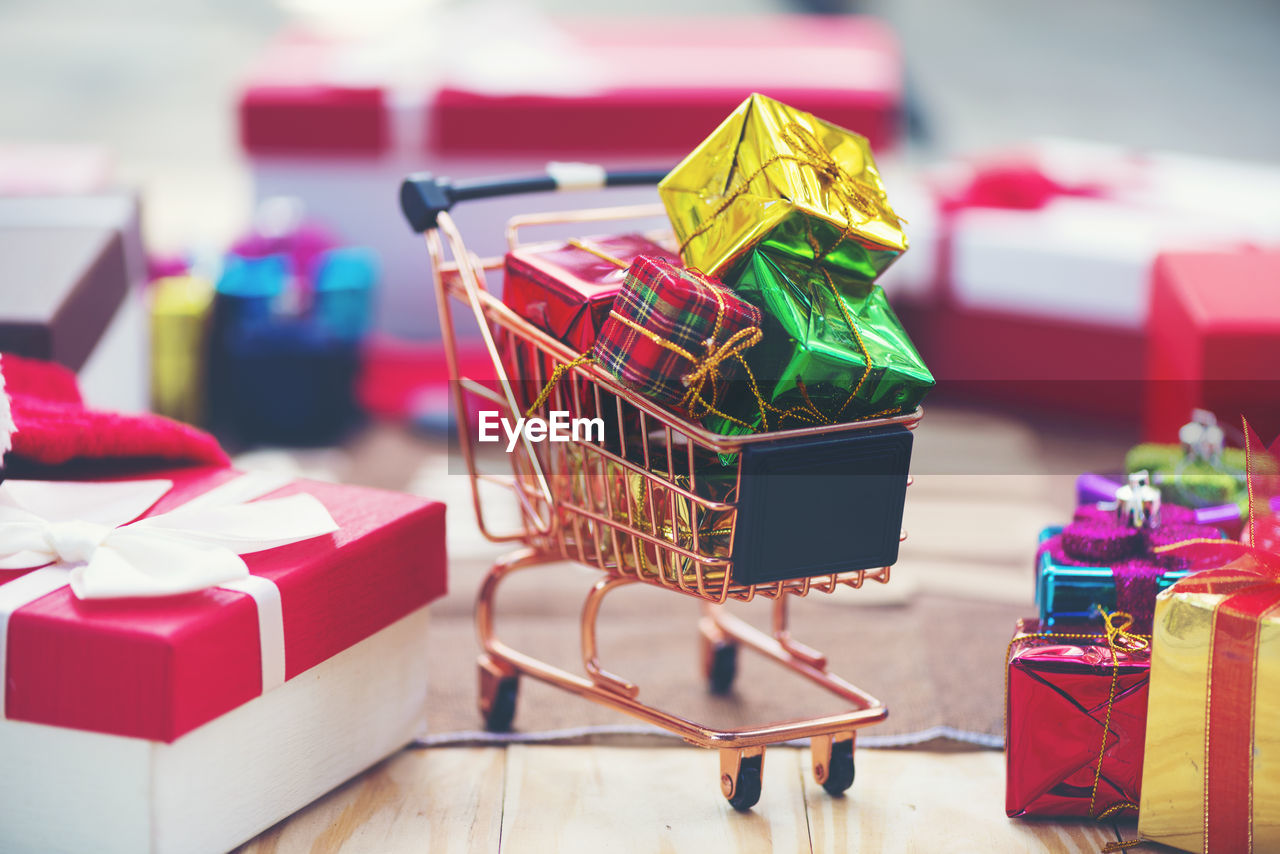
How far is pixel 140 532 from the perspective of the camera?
1.10 meters

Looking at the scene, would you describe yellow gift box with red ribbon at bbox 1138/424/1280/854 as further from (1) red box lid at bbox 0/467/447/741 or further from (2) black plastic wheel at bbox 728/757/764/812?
(1) red box lid at bbox 0/467/447/741

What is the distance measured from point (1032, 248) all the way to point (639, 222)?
2.37 feet

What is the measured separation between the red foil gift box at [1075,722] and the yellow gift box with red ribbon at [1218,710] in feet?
0.11

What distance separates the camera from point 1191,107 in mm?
4863

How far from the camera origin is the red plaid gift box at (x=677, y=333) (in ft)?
3.35

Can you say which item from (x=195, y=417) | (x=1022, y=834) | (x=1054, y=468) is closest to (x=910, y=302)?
(x=1054, y=468)

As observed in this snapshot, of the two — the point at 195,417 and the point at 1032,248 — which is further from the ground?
the point at 1032,248

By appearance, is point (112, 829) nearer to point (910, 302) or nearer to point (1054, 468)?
point (1054, 468)

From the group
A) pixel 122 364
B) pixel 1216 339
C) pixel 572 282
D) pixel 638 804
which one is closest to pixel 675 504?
pixel 572 282

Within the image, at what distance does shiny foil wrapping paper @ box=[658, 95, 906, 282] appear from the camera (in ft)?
3.56

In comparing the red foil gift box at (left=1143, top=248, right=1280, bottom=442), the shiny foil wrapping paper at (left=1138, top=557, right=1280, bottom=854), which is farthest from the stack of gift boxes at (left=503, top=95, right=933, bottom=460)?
the red foil gift box at (left=1143, top=248, right=1280, bottom=442)

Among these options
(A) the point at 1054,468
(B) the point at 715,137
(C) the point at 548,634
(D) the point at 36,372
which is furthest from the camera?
(A) the point at 1054,468

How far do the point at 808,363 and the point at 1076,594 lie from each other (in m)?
0.36

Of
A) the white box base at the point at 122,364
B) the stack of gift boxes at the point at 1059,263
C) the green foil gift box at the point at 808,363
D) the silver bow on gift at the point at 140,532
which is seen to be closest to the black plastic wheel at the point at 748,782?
the green foil gift box at the point at 808,363
